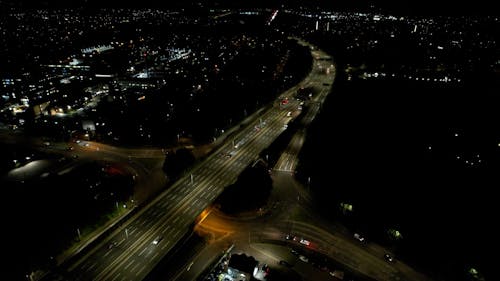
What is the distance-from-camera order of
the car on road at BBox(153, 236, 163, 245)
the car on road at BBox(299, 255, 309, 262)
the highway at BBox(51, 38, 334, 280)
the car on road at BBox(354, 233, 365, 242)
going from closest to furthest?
the highway at BBox(51, 38, 334, 280), the car on road at BBox(299, 255, 309, 262), the car on road at BBox(153, 236, 163, 245), the car on road at BBox(354, 233, 365, 242)

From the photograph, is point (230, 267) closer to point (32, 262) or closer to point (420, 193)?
point (32, 262)

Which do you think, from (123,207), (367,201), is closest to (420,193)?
(367,201)

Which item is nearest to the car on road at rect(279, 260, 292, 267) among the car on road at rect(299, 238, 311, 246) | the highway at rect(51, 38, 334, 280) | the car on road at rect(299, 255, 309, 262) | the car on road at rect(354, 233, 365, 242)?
the car on road at rect(299, 255, 309, 262)

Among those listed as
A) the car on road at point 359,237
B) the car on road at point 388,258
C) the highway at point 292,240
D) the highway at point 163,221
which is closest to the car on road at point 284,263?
the highway at point 292,240

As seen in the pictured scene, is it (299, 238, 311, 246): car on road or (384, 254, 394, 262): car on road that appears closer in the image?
(384, 254, 394, 262): car on road

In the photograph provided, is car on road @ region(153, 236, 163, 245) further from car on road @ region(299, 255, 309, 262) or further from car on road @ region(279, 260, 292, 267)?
car on road @ region(299, 255, 309, 262)

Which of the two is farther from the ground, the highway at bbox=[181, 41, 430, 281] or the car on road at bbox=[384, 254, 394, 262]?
the highway at bbox=[181, 41, 430, 281]

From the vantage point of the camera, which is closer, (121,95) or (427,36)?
(121,95)

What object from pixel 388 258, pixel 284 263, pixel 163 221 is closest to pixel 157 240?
pixel 163 221
